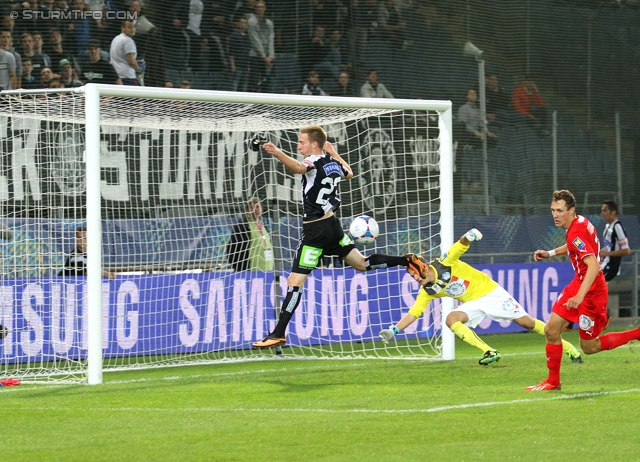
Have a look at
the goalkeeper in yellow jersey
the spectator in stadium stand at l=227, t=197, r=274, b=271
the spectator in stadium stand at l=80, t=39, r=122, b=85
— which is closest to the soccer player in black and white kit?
the goalkeeper in yellow jersey

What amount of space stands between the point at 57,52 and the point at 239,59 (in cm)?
285

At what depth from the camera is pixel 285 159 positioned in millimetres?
9438

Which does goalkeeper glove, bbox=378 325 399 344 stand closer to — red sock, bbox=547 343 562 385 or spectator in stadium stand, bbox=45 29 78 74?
red sock, bbox=547 343 562 385

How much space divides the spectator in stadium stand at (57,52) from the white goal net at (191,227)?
1.47 meters

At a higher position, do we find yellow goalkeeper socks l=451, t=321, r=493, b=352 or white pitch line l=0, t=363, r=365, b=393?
yellow goalkeeper socks l=451, t=321, r=493, b=352

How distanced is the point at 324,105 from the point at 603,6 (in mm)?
9637

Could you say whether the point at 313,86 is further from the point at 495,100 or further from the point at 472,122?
the point at 495,100

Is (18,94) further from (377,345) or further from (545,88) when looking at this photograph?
(545,88)

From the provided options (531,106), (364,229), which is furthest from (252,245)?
(531,106)

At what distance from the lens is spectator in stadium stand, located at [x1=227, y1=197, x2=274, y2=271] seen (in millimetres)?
13266

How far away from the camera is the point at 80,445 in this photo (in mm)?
6406

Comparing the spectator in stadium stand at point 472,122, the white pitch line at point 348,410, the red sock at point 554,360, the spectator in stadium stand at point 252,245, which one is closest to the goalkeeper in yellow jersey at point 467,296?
the red sock at point 554,360

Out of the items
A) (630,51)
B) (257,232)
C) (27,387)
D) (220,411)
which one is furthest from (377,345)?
(630,51)

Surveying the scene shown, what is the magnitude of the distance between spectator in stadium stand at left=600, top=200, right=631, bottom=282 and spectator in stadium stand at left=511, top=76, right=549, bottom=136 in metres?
1.92
